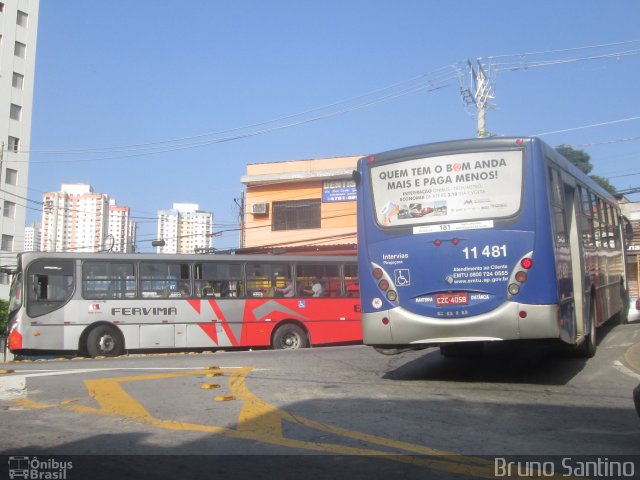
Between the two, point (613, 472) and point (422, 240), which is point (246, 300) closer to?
point (422, 240)

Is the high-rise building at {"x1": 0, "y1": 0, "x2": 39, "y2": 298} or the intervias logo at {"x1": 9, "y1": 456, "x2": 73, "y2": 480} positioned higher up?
the high-rise building at {"x1": 0, "y1": 0, "x2": 39, "y2": 298}

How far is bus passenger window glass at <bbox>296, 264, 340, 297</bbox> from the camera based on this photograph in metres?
17.5

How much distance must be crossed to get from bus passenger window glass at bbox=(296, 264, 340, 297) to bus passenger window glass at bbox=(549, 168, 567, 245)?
9821 millimetres

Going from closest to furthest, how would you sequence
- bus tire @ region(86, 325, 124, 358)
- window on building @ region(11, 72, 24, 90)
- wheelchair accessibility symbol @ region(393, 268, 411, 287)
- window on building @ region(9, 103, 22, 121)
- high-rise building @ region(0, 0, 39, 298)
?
wheelchair accessibility symbol @ region(393, 268, 411, 287) → bus tire @ region(86, 325, 124, 358) → high-rise building @ region(0, 0, 39, 298) → window on building @ region(9, 103, 22, 121) → window on building @ region(11, 72, 24, 90)

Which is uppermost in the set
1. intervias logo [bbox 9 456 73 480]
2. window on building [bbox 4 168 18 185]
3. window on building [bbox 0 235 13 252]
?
window on building [bbox 4 168 18 185]

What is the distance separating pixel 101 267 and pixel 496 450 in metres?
12.7

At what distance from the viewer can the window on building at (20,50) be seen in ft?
200

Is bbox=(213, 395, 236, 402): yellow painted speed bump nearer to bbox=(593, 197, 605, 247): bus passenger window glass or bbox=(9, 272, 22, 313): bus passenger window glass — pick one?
bbox=(593, 197, 605, 247): bus passenger window glass

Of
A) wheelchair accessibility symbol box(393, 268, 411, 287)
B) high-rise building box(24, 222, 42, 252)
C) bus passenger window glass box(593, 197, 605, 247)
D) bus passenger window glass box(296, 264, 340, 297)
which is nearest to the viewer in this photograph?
wheelchair accessibility symbol box(393, 268, 411, 287)

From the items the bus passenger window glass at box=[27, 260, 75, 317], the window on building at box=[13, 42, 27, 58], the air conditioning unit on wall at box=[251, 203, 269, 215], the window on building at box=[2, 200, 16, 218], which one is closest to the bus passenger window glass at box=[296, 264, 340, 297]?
the bus passenger window glass at box=[27, 260, 75, 317]

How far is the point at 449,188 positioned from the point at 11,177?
188ft

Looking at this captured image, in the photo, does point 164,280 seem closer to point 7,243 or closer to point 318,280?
point 318,280

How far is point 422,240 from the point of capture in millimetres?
7980

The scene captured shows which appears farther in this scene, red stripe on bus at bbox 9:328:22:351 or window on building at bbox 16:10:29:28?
window on building at bbox 16:10:29:28
